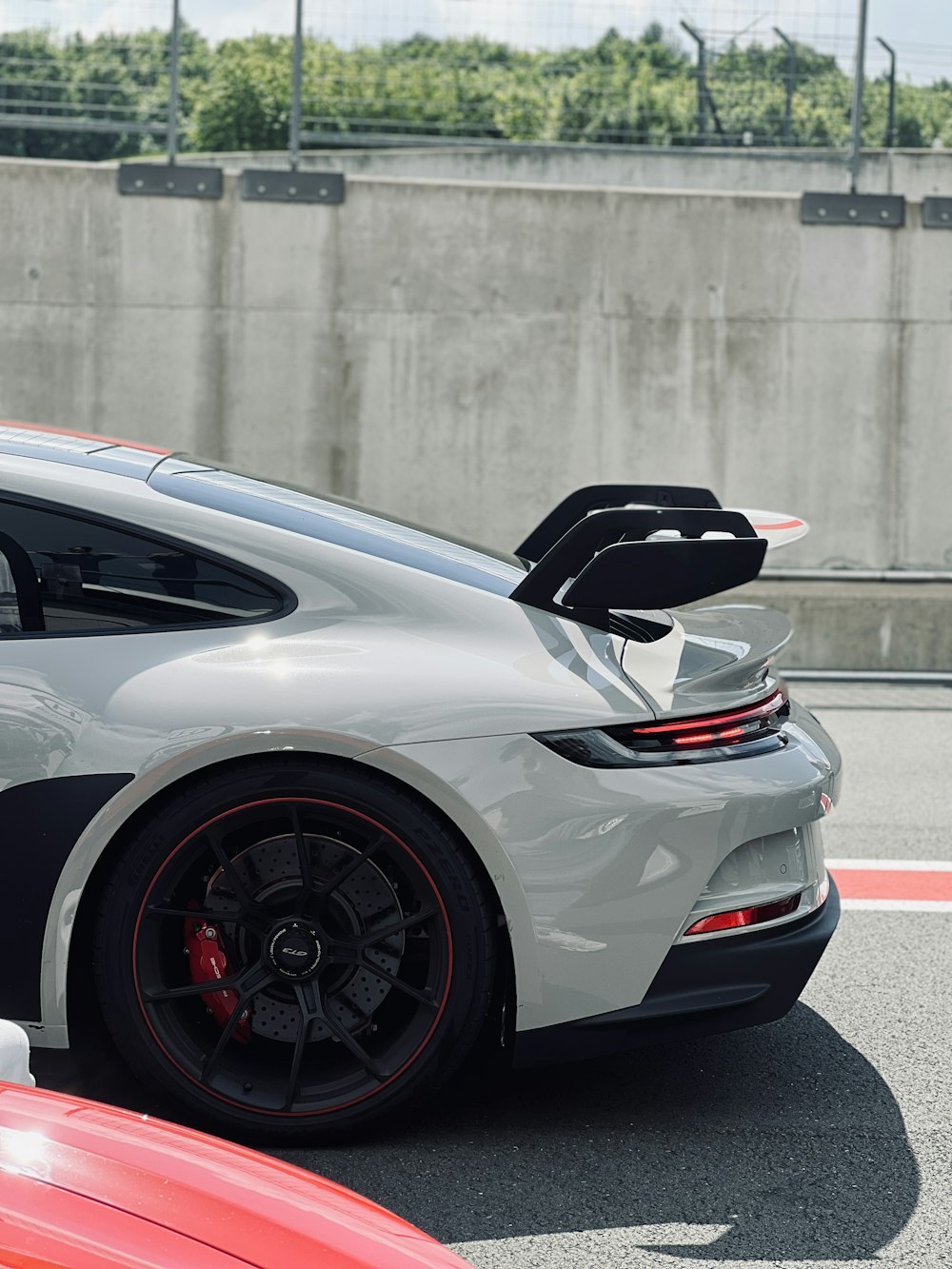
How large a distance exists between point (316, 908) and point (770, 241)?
8.37 metres

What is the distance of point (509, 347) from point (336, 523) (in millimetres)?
7179

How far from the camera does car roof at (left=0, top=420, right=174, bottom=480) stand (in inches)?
129

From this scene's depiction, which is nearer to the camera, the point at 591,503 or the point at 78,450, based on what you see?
the point at 78,450

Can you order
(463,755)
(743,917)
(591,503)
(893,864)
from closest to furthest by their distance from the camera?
(463,755)
(743,917)
(591,503)
(893,864)

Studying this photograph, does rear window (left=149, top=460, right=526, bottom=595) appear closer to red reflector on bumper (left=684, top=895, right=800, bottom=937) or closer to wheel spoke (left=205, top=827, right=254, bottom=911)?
wheel spoke (left=205, top=827, right=254, bottom=911)

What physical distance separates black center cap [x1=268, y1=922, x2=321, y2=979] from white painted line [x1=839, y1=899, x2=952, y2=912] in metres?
2.36

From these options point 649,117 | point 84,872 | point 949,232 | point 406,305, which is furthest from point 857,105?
point 84,872

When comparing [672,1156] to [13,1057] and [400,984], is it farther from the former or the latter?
[13,1057]

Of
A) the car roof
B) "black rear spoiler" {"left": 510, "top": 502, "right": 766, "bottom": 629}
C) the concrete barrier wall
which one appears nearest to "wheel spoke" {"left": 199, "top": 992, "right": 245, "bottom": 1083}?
"black rear spoiler" {"left": 510, "top": 502, "right": 766, "bottom": 629}

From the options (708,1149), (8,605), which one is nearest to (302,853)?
(8,605)

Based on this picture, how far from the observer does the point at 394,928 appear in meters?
2.96

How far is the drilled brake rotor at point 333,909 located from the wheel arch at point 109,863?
0.57 feet

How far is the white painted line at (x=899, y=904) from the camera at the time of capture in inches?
188

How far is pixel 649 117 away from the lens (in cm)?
1277
